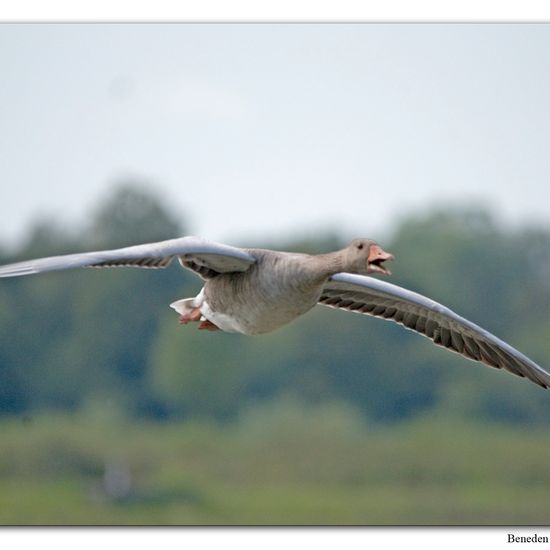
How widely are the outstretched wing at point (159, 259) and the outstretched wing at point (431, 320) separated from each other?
1.38 m

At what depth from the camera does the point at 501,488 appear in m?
45.8

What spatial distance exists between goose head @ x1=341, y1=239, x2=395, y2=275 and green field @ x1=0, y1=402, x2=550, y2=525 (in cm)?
2770

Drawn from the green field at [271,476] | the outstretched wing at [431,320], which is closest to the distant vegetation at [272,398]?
the green field at [271,476]

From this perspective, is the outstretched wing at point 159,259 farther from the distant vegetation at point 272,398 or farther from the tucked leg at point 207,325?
the distant vegetation at point 272,398

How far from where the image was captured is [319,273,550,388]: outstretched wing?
15008 millimetres

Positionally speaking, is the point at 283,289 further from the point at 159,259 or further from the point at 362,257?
the point at 159,259

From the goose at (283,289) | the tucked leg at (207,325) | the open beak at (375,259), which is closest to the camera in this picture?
the goose at (283,289)

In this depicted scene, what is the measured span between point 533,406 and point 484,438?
3347mm

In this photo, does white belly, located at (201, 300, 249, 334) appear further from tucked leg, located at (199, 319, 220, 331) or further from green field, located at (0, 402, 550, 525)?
green field, located at (0, 402, 550, 525)

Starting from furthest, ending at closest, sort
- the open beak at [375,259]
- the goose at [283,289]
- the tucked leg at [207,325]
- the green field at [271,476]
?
1. the green field at [271,476]
2. the tucked leg at [207,325]
3. the open beak at [375,259]
4. the goose at [283,289]

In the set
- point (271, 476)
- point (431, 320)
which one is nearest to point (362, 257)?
point (431, 320)

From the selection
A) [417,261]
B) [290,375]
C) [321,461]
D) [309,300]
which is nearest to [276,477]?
[321,461]

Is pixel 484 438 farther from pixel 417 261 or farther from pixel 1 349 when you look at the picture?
pixel 1 349

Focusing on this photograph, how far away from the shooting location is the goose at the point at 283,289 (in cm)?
1272
